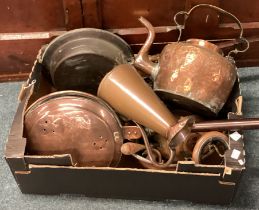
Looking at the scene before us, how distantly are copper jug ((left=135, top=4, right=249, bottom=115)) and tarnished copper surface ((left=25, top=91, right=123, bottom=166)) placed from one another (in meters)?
0.16

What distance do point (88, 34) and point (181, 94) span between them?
0.34 metres

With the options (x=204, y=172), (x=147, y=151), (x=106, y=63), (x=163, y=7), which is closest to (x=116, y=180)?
(x=147, y=151)

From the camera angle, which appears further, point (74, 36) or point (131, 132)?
point (74, 36)

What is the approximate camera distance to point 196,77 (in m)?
0.98

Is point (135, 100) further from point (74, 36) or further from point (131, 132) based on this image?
point (74, 36)

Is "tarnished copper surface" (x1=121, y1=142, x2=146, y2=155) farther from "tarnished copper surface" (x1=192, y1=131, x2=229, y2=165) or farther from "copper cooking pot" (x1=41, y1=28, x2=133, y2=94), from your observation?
"copper cooking pot" (x1=41, y1=28, x2=133, y2=94)

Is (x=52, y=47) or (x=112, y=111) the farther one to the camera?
(x=52, y=47)

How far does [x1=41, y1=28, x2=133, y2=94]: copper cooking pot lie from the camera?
3.64 ft

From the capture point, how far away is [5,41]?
4.17 feet

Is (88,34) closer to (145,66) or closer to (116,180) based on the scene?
(145,66)

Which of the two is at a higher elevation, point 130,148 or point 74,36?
point 74,36

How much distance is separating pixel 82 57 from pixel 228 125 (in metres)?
0.43

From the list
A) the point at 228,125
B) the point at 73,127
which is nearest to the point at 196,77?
the point at 228,125

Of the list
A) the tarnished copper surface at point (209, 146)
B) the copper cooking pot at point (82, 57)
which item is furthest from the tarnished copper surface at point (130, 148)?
the copper cooking pot at point (82, 57)
